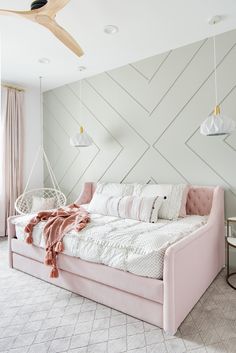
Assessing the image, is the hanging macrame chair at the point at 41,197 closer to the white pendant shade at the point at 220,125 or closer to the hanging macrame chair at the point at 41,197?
the hanging macrame chair at the point at 41,197

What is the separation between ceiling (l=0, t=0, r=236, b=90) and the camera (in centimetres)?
227

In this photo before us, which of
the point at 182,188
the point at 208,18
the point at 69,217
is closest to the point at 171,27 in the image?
the point at 208,18

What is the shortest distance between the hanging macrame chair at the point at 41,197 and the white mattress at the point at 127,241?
1341 millimetres

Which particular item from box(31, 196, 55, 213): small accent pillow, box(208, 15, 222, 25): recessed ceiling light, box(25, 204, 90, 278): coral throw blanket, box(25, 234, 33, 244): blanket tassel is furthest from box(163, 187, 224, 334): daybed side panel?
box(31, 196, 55, 213): small accent pillow

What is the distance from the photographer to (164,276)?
167 cm

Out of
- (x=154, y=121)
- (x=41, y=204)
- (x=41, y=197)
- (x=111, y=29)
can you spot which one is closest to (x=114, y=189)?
(x=154, y=121)

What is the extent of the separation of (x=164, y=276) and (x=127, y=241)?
43 cm

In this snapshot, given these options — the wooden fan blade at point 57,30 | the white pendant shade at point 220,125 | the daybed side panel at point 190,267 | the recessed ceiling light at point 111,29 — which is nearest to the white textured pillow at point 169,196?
the daybed side panel at point 190,267

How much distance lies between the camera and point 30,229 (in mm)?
2627

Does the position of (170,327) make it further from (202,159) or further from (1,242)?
(1,242)

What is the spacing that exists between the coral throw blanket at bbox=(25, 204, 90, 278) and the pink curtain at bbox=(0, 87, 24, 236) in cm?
177

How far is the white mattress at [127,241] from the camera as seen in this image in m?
1.80

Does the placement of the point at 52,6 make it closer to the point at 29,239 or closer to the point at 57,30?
the point at 57,30

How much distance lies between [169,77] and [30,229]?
249 cm
